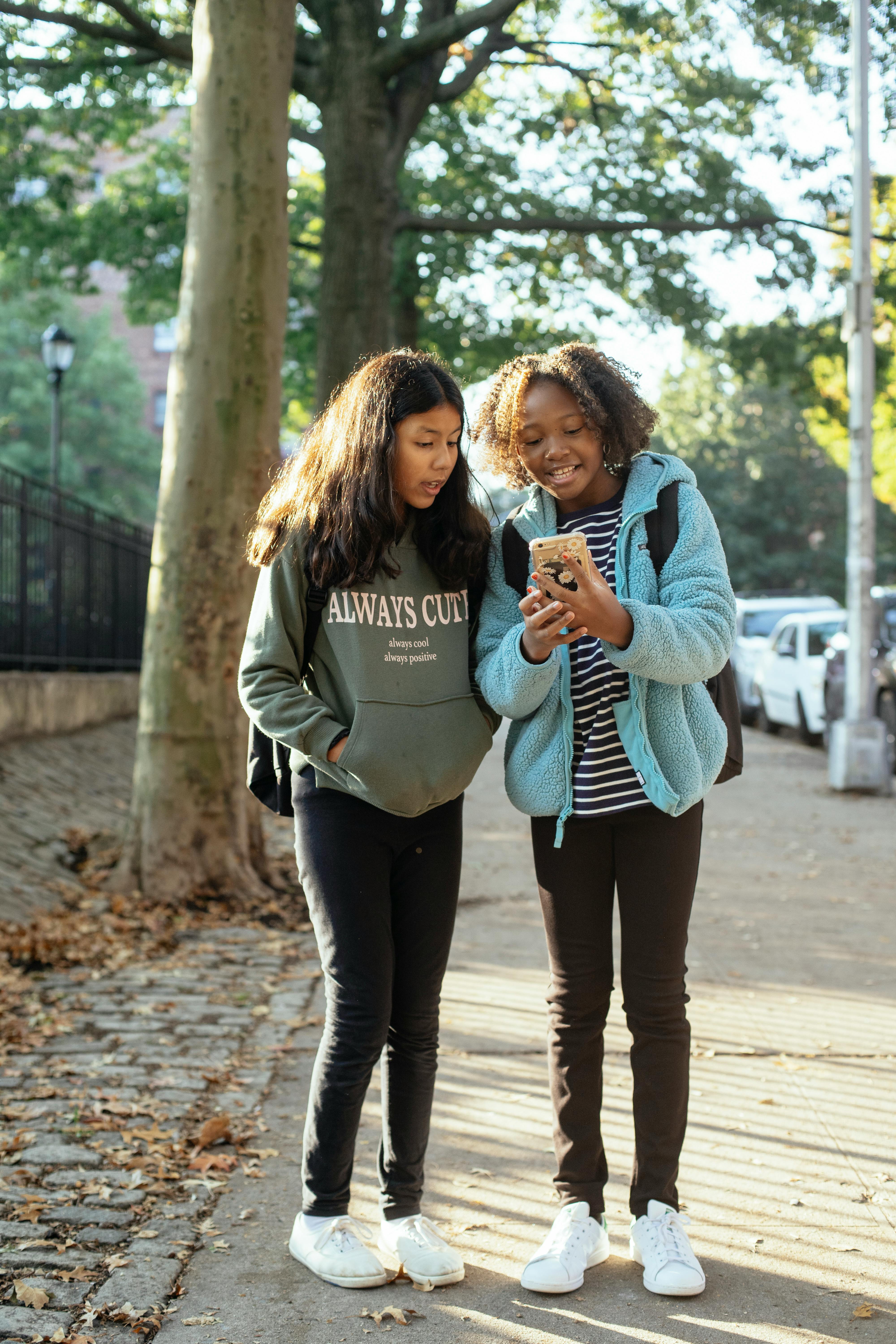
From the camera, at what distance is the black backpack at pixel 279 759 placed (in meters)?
3.01

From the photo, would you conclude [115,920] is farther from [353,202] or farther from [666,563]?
[353,202]

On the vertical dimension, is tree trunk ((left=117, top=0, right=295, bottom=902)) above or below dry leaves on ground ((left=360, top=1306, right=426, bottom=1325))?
above

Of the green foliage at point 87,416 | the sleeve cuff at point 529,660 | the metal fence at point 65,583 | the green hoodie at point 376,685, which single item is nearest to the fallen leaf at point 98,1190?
the green hoodie at point 376,685

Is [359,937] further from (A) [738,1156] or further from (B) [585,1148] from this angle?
(A) [738,1156]

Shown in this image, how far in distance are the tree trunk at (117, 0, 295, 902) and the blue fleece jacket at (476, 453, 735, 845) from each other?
14.2 ft

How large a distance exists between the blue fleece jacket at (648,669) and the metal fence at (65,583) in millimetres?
8174

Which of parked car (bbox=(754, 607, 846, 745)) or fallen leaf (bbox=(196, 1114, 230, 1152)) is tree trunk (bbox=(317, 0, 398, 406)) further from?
fallen leaf (bbox=(196, 1114, 230, 1152))

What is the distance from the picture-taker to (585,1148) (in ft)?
10.0

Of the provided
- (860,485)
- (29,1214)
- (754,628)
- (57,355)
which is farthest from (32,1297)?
(754,628)

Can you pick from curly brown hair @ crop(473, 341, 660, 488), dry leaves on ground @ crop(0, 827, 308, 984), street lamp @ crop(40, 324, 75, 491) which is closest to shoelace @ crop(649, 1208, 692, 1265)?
curly brown hair @ crop(473, 341, 660, 488)

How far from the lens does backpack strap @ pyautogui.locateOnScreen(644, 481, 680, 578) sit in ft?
9.65

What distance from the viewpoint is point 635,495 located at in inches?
117

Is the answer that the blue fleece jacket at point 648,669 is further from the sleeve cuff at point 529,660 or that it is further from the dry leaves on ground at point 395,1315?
the dry leaves on ground at point 395,1315

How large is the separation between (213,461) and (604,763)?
15.3 feet
